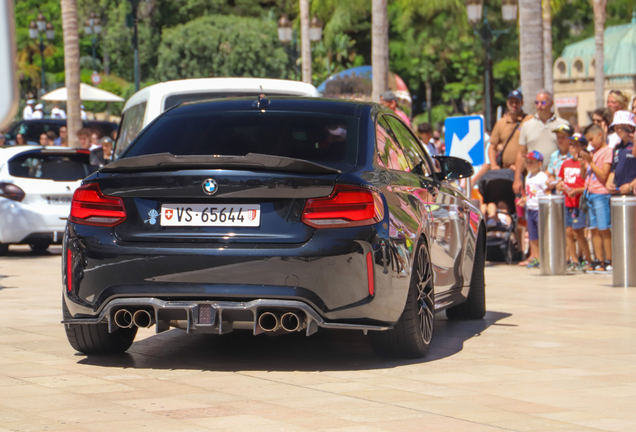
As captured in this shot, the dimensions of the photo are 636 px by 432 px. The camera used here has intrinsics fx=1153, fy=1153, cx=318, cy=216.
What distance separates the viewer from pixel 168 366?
6746 mm

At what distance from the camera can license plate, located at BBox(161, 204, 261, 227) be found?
6176 millimetres

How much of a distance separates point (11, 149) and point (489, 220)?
296 inches

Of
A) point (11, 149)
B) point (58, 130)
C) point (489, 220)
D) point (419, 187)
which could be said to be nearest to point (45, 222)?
point (11, 149)

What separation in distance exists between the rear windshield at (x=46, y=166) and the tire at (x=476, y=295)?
889 centimetres

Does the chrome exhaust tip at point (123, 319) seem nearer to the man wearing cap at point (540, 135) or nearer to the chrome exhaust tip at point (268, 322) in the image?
the chrome exhaust tip at point (268, 322)

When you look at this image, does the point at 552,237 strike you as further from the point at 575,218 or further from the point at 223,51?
the point at 223,51

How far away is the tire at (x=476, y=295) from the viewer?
29.7 feet

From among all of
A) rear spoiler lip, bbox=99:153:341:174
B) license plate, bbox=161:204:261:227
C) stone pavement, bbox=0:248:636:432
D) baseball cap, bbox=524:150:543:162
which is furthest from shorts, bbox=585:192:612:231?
license plate, bbox=161:204:261:227

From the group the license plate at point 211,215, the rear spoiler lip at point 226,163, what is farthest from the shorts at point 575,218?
the license plate at point 211,215

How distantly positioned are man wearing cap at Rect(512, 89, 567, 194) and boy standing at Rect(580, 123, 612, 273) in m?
1.13

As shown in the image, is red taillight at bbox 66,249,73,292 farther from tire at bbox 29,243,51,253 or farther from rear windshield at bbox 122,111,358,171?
tire at bbox 29,243,51,253

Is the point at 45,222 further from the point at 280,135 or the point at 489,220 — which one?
the point at 280,135

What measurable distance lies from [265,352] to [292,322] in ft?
3.59

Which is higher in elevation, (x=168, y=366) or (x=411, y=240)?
(x=411, y=240)
